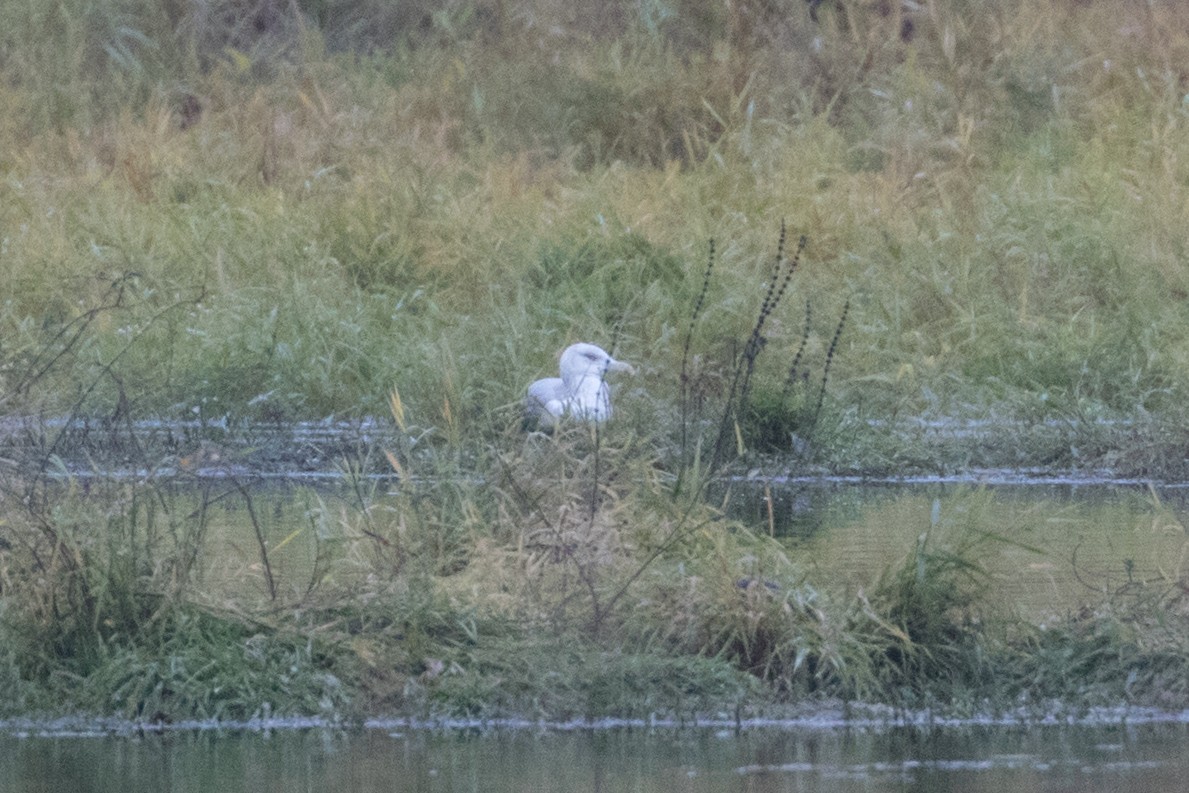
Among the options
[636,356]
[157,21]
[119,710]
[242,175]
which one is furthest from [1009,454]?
[157,21]

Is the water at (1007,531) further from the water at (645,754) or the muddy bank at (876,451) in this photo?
the muddy bank at (876,451)

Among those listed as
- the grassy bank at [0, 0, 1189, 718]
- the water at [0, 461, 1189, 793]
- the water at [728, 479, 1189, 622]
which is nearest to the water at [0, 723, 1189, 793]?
the water at [0, 461, 1189, 793]

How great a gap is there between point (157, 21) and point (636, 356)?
24.2 feet

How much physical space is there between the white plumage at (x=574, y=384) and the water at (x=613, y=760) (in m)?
3.29

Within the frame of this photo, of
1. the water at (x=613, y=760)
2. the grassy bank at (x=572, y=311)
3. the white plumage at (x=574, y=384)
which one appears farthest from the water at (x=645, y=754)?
the white plumage at (x=574, y=384)

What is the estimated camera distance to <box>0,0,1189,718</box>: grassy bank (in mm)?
5293

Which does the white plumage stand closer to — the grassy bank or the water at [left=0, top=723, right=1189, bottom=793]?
the grassy bank

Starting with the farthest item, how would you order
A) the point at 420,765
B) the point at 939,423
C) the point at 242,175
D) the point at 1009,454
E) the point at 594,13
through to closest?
the point at 594,13 < the point at 242,175 < the point at 939,423 < the point at 1009,454 < the point at 420,765

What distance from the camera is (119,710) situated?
514 centimetres

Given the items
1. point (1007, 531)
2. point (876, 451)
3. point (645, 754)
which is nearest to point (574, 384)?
point (876, 451)

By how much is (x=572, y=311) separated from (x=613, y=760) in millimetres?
5697

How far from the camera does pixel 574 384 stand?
27.9ft

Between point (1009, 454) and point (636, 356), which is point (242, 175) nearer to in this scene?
point (636, 356)

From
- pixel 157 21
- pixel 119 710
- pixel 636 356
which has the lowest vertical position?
pixel 157 21
